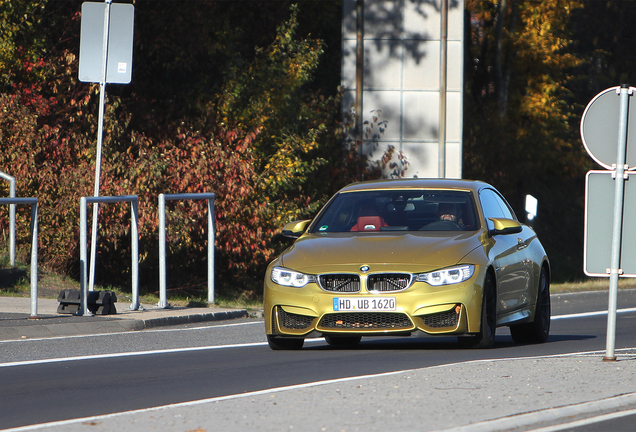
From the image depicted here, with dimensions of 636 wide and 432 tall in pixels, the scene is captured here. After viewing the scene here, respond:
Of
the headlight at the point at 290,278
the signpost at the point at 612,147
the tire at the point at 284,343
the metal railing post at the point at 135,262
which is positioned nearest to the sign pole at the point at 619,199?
the signpost at the point at 612,147

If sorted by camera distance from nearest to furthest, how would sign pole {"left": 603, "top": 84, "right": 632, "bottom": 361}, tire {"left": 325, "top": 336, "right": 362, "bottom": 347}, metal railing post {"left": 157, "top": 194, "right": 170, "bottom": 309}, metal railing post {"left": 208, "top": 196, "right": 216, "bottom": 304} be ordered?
sign pole {"left": 603, "top": 84, "right": 632, "bottom": 361} → tire {"left": 325, "top": 336, "right": 362, "bottom": 347} → metal railing post {"left": 157, "top": 194, "right": 170, "bottom": 309} → metal railing post {"left": 208, "top": 196, "right": 216, "bottom": 304}

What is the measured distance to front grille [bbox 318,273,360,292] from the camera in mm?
10148

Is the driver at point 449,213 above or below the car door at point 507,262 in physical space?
above

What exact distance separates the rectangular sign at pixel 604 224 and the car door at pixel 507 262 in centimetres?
134

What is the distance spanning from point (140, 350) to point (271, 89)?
14.5m

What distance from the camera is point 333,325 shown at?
10.2 metres

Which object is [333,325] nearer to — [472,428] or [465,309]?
[465,309]

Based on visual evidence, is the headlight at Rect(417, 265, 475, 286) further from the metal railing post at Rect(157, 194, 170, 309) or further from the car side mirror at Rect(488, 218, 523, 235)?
the metal railing post at Rect(157, 194, 170, 309)

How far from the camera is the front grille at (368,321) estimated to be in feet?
33.1

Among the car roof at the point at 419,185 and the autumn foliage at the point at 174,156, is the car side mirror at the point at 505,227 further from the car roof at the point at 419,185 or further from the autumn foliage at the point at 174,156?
the autumn foliage at the point at 174,156

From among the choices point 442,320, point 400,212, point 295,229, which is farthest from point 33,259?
point 442,320

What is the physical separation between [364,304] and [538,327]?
109 inches

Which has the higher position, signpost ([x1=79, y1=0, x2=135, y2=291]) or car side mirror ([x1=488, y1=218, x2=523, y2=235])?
signpost ([x1=79, y1=0, x2=135, y2=291])

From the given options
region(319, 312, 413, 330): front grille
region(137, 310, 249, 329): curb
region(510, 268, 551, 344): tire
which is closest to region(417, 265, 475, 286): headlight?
region(319, 312, 413, 330): front grille
